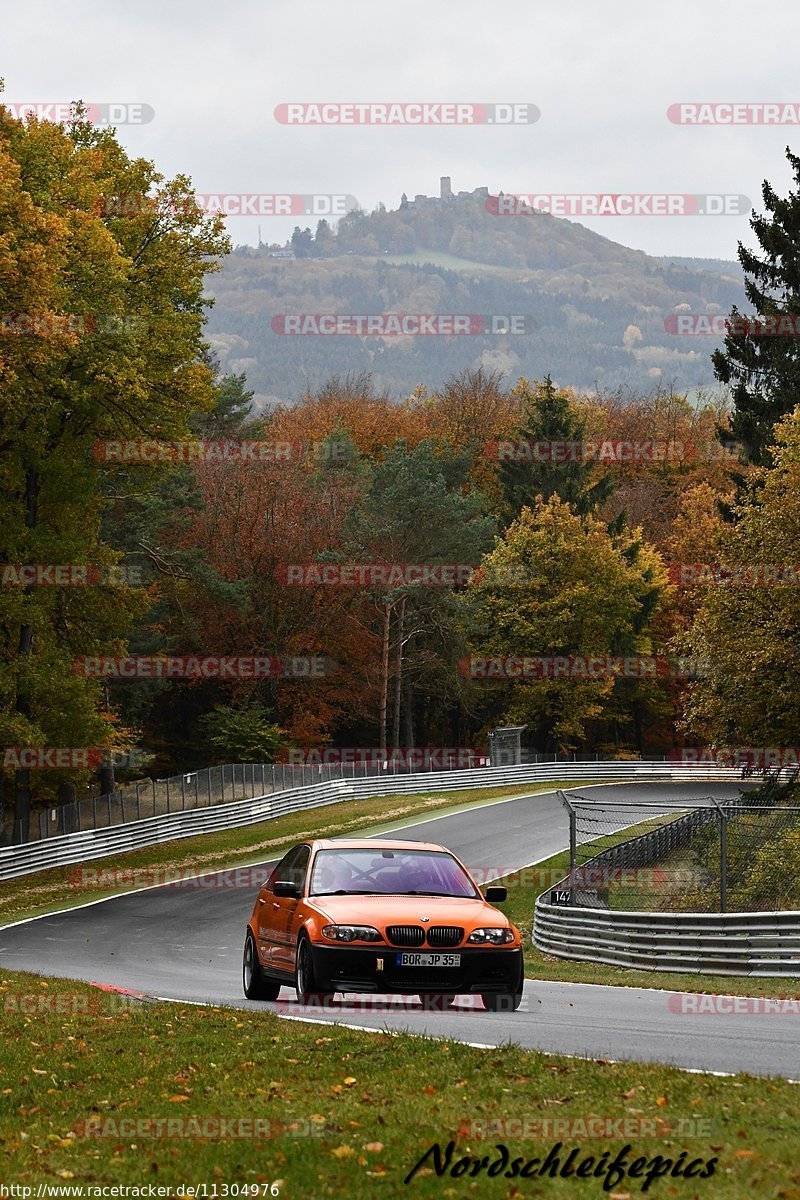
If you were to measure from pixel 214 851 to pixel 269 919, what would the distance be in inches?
1166

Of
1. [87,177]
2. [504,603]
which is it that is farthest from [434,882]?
[504,603]

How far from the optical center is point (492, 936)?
42.1 feet

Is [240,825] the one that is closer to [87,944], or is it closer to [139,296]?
[139,296]

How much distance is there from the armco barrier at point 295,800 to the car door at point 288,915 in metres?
26.0

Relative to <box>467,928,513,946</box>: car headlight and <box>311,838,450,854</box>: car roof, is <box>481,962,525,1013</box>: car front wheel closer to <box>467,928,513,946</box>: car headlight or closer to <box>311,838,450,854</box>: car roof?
<box>467,928,513,946</box>: car headlight

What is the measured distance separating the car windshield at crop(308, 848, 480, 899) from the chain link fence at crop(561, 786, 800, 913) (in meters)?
5.00

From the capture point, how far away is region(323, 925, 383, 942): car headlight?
1264cm

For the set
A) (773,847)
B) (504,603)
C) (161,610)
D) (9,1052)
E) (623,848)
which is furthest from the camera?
(504,603)

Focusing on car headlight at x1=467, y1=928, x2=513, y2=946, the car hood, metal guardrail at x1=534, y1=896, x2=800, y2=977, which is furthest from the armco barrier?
car headlight at x1=467, y1=928, x2=513, y2=946

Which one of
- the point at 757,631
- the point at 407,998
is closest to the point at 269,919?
the point at 407,998

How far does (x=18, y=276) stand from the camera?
3133cm

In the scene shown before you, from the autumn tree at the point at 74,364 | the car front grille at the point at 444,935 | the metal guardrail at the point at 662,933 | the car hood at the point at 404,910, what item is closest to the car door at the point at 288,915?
the car hood at the point at 404,910

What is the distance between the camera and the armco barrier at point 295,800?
40531 millimetres

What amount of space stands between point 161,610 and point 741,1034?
53.0 m
